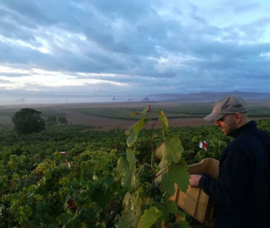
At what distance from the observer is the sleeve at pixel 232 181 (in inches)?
79.5

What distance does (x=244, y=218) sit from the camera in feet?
7.07

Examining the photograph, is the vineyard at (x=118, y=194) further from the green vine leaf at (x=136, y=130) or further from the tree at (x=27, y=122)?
the tree at (x=27, y=122)

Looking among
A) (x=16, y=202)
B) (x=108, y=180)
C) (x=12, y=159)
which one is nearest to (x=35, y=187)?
(x=16, y=202)

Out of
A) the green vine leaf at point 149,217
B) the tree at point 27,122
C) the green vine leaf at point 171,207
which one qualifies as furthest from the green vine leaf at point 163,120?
the tree at point 27,122

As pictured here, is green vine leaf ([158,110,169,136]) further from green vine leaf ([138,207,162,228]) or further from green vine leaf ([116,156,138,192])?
green vine leaf ([138,207,162,228])

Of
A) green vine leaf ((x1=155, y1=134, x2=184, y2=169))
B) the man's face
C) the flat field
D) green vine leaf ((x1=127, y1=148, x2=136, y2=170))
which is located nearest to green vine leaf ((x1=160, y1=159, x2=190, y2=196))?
green vine leaf ((x1=155, y1=134, x2=184, y2=169))

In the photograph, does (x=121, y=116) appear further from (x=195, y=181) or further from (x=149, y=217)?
(x=149, y=217)

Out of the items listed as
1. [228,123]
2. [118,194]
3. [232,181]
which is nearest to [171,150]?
[232,181]

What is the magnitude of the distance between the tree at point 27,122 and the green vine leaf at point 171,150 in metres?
45.2

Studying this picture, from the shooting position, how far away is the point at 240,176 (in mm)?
2016

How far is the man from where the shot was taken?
2.03 m

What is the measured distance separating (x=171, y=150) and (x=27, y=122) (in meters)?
45.9

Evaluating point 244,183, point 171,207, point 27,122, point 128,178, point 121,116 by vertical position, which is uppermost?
point 128,178

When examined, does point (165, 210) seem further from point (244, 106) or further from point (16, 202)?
point (16, 202)
